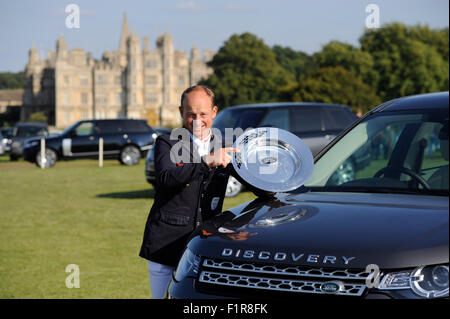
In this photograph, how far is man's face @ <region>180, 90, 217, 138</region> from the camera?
3.44m

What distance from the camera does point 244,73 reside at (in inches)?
3669

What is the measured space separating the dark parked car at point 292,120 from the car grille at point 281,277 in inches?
411

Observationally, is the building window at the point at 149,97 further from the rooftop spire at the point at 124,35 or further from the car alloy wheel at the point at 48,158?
the car alloy wheel at the point at 48,158

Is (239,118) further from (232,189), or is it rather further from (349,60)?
(349,60)

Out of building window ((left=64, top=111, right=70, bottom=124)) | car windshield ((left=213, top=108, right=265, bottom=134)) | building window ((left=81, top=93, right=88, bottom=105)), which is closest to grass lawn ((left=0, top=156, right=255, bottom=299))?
car windshield ((left=213, top=108, right=265, bottom=134))

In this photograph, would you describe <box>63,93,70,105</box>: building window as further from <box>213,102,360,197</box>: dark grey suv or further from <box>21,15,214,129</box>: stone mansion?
<box>213,102,360,197</box>: dark grey suv

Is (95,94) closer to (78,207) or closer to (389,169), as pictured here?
(78,207)

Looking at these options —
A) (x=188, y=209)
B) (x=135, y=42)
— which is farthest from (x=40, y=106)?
(x=188, y=209)

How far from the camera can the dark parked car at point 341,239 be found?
2.48 metres

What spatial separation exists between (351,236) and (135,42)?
477 feet

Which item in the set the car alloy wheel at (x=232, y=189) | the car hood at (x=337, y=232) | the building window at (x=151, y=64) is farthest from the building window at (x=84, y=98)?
the car hood at (x=337, y=232)

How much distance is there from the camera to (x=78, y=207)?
513 inches

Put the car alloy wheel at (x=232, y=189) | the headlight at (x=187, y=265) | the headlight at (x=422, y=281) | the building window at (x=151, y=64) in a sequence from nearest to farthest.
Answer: the headlight at (x=422, y=281) < the headlight at (x=187, y=265) < the car alloy wheel at (x=232, y=189) < the building window at (x=151, y=64)

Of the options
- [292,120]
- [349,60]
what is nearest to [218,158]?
[292,120]
